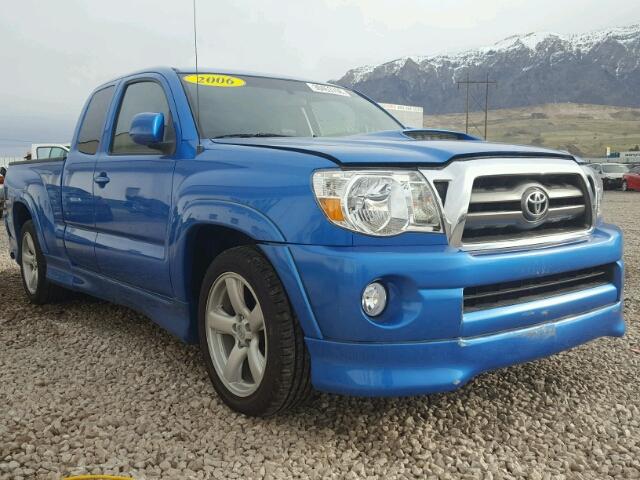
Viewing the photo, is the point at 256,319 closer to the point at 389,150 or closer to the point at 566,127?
the point at 389,150

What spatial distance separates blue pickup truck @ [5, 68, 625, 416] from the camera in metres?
2.37

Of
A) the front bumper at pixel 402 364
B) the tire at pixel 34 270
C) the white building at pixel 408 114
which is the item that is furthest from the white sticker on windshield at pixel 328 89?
the white building at pixel 408 114

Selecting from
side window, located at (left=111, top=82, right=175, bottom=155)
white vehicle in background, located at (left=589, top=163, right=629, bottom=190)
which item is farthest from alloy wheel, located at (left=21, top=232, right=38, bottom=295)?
white vehicle in background, located at (left=589, top=163, right=629, bottom=190)

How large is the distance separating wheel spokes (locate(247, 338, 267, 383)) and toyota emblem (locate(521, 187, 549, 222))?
4.26ft

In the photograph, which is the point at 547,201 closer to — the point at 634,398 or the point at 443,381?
the point at 443,381

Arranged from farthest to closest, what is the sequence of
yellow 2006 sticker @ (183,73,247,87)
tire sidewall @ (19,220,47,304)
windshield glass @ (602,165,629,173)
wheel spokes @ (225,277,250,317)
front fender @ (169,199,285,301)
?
1. windshield glass @ (602,165,629,173)
2. tire sidewall @ (19,220,47,304)
3. yellow 2006 sticker @ (183,73,247,87)
4. wheel spokes @ (225,277,250,317)
5. front fender @ (169,199,285,301)

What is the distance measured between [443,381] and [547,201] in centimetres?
93

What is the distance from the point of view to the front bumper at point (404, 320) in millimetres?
2332

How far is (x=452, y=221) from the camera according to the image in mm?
2414

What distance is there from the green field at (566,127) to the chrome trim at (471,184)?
115 m

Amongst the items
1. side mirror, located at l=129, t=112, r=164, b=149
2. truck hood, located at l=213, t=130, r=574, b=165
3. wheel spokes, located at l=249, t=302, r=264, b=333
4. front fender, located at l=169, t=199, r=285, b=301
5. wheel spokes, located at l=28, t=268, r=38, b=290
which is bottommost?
wheel spokes, located at l=28, t=268, r=38, b=290

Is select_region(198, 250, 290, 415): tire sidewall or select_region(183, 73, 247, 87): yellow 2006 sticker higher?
select_region(183, 73, 247, 87): yellow 2006 sticker

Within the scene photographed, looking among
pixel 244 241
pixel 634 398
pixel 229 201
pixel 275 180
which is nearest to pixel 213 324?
pixel 244 241

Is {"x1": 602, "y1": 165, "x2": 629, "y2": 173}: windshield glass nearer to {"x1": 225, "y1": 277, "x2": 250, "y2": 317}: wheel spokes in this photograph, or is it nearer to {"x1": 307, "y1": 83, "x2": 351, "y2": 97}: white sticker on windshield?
{"x1": 307, "y1": 83, "x2": 351, "y2": 97}: white sticker on windshield
